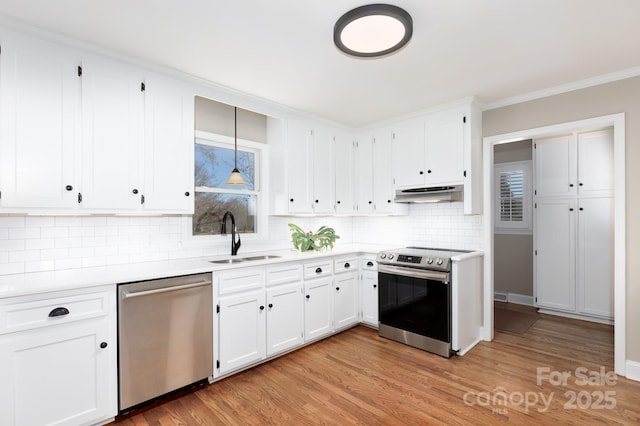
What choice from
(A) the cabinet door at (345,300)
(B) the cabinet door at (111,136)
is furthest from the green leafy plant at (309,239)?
(B) the cabinet door at (111,136)

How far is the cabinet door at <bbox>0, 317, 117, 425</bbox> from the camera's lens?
71.1 inches

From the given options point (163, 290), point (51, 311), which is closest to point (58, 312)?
point (51, 311)

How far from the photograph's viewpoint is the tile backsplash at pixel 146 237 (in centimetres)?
228

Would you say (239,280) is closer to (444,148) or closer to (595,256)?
(444,148)

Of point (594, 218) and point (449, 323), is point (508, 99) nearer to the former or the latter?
point (594, 218)

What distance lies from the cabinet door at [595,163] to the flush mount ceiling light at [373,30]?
139 inches

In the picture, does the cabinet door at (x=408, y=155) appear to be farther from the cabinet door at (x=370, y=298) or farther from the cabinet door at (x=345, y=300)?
the cabinet door at (x=345, y=300)

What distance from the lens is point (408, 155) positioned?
3877mm

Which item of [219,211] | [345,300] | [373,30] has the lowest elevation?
[345,300]

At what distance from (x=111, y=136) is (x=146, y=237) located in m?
0.90

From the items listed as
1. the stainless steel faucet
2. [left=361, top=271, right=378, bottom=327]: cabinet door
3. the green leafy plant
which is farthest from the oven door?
the stainless steel faucet

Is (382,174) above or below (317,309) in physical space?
above

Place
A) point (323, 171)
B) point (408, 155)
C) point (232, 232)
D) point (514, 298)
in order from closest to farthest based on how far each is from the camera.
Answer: point (232, 232) < point (408, 155) < point (323, 171) < point (514, 298)

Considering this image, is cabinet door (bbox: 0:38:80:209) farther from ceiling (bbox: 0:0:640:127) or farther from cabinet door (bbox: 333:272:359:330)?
cabinet door (bbox: 333:272:359:330)
